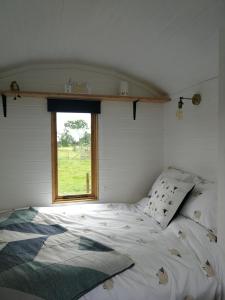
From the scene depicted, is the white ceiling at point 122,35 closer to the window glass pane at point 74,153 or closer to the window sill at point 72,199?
the window glass pane at point 74,153

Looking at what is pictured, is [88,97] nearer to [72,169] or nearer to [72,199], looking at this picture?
[72,169]

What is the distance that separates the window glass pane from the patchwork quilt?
0.97 m

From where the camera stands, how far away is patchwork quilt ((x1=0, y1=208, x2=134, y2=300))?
1220 mm

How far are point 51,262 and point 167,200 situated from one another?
45.7 inches

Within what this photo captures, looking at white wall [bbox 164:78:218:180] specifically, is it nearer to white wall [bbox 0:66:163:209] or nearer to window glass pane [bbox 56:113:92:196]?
white wall [bbox 0:66:163:209]

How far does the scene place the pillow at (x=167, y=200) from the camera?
81.5 inches

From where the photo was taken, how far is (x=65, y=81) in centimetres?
282

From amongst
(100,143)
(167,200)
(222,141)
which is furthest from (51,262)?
(100,143)

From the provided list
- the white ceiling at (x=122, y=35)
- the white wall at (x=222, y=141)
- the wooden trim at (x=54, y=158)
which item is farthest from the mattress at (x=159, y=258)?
the white ceiling at (x=122, y=35)

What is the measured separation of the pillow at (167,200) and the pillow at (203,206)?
0.07m

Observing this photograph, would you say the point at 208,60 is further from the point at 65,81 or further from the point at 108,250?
the point at 108,250

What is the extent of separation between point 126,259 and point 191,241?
53 cm

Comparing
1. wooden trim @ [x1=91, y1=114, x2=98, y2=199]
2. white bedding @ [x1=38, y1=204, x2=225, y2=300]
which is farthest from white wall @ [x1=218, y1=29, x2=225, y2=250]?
wooden trim @ [x1=91, y1=114, x2=98, y2=199]

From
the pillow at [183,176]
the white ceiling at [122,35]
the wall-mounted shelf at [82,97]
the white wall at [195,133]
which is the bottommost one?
the pillow at [183,176]
